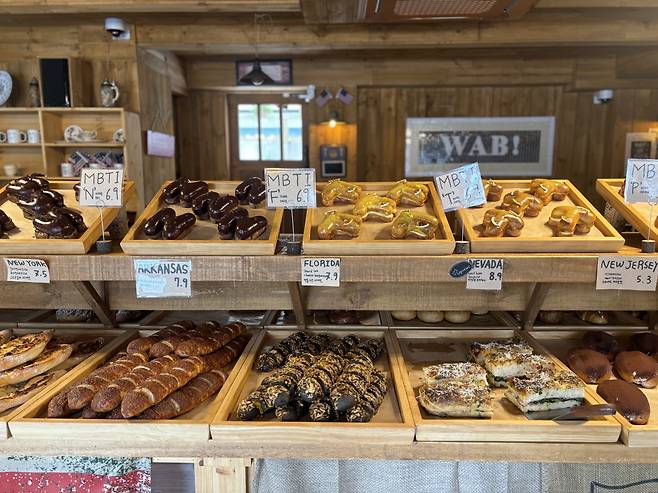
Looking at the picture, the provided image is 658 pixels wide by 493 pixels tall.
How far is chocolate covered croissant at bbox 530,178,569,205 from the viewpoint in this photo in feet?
5.47

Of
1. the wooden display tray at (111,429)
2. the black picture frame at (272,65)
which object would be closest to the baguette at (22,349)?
the wooden display tray at (111,429)

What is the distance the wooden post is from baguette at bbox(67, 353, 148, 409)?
4.54 ft

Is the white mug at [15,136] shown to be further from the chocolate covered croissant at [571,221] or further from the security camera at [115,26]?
the chocolate covered croissant at [571,221]

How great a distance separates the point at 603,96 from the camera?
592cm

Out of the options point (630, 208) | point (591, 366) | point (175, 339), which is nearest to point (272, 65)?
point (175, 339)

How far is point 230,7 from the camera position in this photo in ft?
12.1

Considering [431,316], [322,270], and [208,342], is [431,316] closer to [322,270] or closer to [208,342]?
[322,270]

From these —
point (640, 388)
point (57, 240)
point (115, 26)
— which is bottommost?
point (640, 388)

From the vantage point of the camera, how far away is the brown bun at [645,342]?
65.3 inches

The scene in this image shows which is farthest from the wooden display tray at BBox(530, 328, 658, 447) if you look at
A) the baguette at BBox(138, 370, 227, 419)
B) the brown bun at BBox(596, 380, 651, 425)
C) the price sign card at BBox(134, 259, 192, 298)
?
the price sign card at BBox(134, 259, 192, 298)

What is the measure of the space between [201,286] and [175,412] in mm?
597

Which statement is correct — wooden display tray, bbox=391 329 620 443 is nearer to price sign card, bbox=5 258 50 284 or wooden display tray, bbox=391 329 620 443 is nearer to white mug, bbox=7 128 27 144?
price sign card, bbox=5 258 50 284

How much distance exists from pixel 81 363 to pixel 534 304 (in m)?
1.60

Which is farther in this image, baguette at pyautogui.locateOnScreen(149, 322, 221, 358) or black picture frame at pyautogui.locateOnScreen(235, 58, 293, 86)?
black picture frame at pyautogui.locateOnScreen(235, 58, 293, 86)
